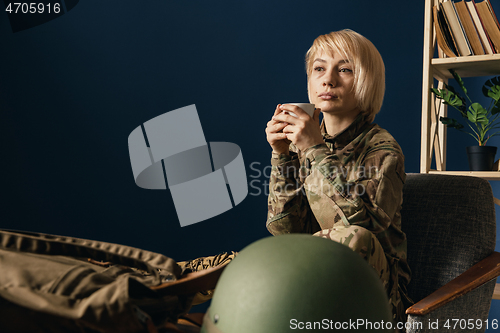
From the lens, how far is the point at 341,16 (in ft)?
7.56

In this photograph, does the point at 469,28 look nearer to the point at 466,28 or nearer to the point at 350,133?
the point at 466,28

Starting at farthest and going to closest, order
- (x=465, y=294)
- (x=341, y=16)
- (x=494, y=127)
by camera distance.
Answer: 1. (x=341, y=16)
2. (x=494, y=127)
3. (x=465, y=294)

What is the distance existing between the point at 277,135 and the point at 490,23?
1.19 meters

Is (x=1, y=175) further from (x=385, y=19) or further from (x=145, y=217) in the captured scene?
(x=385, y=19)

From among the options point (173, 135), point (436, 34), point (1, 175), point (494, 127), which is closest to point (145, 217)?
point (173, 135)

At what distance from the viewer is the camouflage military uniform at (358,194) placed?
95cm

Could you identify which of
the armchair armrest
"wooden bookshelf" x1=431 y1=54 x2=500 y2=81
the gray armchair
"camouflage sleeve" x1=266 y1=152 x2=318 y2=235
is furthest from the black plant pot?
"camouflage sleeve" x1=266 y1=152 x2=318 y2=235

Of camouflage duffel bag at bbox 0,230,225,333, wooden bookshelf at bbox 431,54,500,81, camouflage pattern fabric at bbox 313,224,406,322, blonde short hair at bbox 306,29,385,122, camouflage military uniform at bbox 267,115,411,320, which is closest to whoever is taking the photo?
camouflage duffel bag at bbox 0,230,225,333

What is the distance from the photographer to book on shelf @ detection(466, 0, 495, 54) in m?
1.67

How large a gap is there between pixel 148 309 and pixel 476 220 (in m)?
1.00

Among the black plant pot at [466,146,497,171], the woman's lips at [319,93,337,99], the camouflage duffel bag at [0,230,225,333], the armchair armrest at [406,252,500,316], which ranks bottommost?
the armchair armrest at [406,252,500,316]

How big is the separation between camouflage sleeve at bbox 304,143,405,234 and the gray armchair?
0.17 meters

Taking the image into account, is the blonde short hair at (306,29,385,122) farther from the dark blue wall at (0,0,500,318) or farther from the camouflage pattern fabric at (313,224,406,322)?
the dark blue wall at (0,0,500,318)

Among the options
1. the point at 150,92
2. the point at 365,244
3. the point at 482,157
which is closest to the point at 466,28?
the point at 482,157
